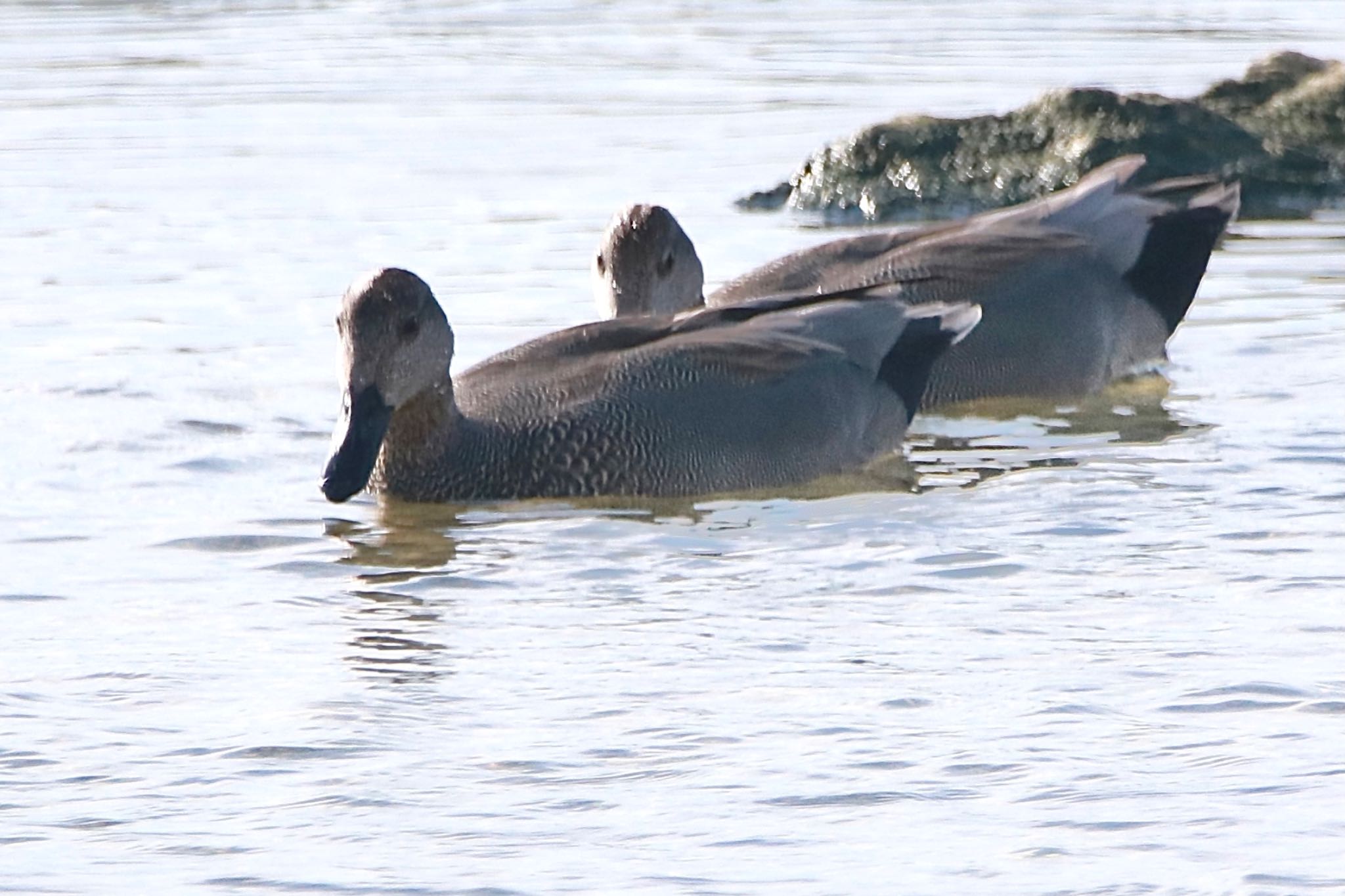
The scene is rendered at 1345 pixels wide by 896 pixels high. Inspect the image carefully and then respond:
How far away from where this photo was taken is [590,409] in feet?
30.5

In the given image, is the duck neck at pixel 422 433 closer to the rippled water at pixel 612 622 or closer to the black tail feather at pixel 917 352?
the rippled water at pixel 612 622

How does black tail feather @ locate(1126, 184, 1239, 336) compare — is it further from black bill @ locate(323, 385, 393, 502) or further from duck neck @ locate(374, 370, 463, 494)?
black bill @ locate(323, 385, 393, 502)

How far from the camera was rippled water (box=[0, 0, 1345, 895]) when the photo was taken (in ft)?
18.7

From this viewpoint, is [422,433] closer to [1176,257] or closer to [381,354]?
[381,354]

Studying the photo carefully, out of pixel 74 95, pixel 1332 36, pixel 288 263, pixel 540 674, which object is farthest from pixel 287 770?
pixel 1332 36

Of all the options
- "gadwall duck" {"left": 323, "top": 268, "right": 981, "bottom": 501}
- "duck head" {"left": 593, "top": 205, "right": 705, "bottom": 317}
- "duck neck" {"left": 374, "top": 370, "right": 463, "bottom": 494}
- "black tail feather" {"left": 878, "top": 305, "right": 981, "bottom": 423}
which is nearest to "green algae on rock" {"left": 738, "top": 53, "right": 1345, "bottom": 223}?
"duck head" {"left": 593, "top": 205, "right": 705, "bottom": 317}

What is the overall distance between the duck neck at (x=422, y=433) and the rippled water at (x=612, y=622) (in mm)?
193

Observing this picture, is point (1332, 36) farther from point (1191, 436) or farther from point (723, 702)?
point (723, 702)

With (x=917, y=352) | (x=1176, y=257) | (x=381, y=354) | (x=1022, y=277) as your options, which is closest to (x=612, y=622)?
(x=381, y=354)

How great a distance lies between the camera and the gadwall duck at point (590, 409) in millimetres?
9227

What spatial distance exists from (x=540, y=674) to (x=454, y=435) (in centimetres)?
254

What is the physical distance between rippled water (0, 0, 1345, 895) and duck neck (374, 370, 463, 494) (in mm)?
193

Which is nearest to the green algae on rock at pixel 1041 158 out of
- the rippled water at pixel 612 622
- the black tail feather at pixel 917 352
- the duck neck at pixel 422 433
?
the rippled water at pixel 612 622

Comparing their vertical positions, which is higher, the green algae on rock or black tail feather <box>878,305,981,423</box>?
the green algae on rock
